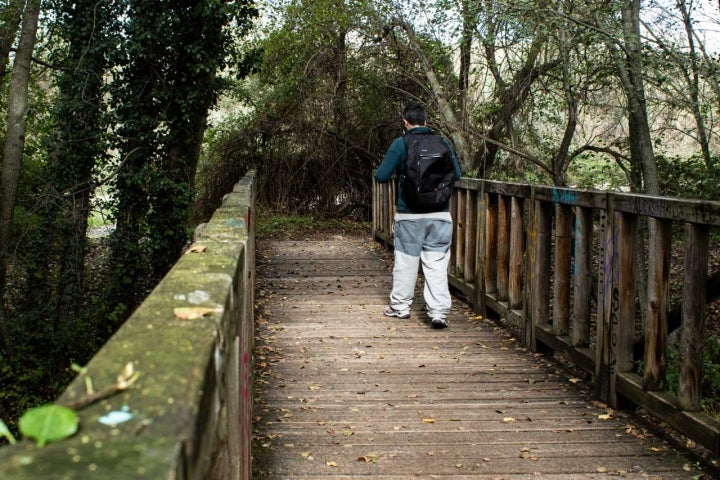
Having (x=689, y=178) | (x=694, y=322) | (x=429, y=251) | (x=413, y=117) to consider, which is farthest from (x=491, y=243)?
(x=689, y=178)

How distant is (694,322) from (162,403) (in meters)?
3.13

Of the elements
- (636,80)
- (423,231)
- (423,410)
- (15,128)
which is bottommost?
(423,410)

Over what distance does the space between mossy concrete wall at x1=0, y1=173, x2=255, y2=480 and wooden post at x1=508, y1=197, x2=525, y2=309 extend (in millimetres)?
4432

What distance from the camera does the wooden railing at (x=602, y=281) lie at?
3801mm

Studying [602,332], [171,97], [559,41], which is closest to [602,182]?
[559,41]

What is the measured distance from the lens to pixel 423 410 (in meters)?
4.67

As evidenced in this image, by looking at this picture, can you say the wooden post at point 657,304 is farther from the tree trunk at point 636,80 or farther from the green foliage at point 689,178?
the green foliage at point 689,178

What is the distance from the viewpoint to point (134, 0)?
482 inches

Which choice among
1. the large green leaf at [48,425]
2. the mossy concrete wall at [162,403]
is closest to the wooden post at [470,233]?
the mossy concrete wall at [162,403]

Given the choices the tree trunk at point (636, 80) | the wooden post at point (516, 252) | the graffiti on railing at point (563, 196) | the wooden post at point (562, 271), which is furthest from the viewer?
the tree trunk at point (636, 80)

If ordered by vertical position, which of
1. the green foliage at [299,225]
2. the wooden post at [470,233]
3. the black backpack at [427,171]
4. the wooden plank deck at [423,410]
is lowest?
the wooden plank deck at [423,410]

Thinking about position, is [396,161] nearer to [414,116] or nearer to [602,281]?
[414,116]

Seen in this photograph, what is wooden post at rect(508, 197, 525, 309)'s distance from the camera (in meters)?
6.47

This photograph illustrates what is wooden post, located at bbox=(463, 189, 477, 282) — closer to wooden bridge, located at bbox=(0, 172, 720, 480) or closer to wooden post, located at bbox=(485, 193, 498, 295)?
wooden bridge, located at bbox=(0, 172, 720, 480)
